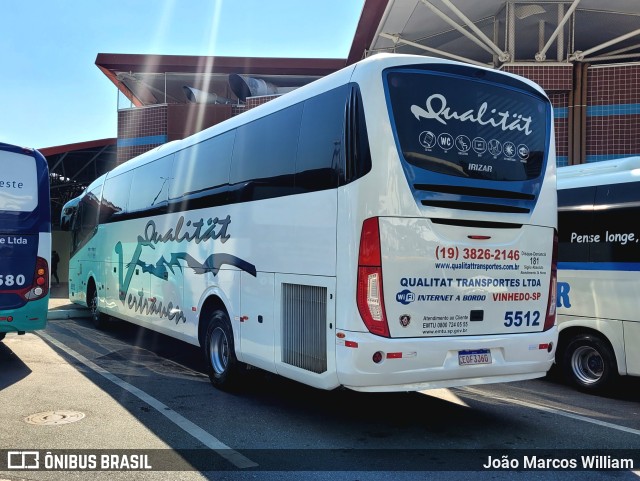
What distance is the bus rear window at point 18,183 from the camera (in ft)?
29.1

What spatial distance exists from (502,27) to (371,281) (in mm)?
16344

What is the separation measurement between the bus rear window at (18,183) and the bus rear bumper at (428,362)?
5993 mm

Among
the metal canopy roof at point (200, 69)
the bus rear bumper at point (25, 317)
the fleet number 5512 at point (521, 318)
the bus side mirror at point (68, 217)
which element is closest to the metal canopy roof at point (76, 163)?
the metal canopy roof at point (200, 69)

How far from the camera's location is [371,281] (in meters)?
5.37

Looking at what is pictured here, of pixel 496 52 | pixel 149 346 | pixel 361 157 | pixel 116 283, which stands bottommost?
pixel 149 346

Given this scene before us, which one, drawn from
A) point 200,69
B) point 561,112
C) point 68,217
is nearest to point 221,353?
point 68,217

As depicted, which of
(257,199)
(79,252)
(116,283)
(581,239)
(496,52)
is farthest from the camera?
(496,52)

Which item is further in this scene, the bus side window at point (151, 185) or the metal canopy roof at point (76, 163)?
the metal canopy roof at point (76, 163)

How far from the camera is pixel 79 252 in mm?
15031

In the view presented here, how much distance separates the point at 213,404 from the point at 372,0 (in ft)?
46.1

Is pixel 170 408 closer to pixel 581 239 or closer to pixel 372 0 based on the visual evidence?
pixel 581 239

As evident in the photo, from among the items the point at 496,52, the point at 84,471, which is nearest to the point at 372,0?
the point at 496,52

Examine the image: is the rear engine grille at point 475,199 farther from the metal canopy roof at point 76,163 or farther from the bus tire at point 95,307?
the metal canopy roof at point 76,163

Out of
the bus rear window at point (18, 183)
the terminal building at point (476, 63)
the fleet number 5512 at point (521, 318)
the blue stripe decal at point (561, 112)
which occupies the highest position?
the terminal building at point (476, 63)
